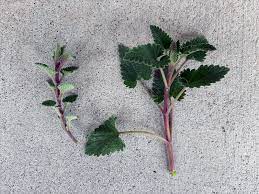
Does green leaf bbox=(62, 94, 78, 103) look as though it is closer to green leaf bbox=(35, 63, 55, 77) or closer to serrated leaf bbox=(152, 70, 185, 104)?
green leaf bbox=(35, 63, 55, 77)

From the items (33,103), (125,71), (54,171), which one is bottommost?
(54,171)

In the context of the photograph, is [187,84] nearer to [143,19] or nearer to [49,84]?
[143,19]

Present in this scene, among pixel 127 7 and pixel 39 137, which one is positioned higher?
→ pixel 127 7

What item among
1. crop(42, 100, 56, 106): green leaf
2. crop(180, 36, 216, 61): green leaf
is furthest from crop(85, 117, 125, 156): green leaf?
crop(180, 36, 216, 61): green leaf

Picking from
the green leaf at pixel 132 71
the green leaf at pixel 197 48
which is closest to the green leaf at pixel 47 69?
the green leaf at pixel 132 71

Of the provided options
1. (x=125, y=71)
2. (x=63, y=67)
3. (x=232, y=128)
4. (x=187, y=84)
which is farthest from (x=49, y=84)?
(x=232, y=128)

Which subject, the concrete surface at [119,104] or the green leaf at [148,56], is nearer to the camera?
the green leaf at [148,56]

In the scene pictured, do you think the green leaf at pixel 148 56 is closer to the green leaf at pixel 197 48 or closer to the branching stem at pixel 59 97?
the green leaf at pixel 197 48
